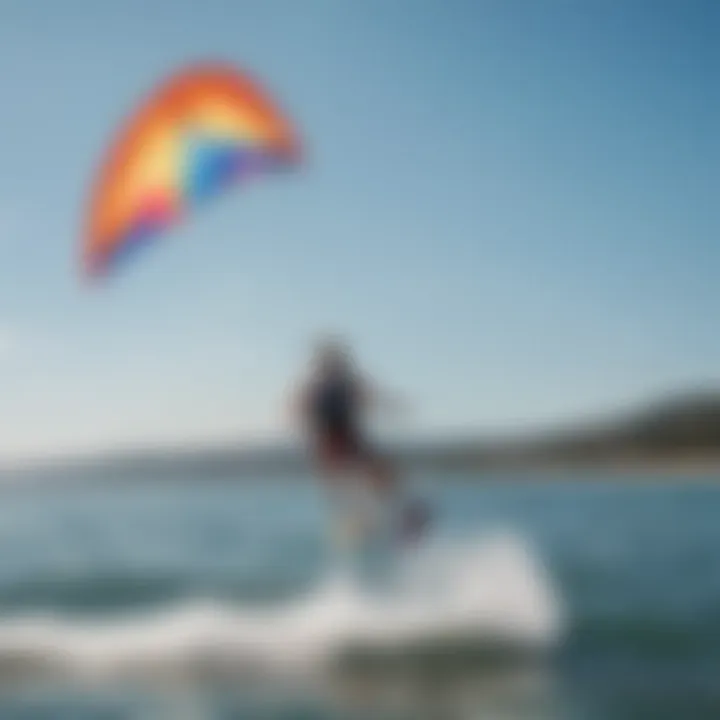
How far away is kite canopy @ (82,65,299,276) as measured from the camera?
2.54 m

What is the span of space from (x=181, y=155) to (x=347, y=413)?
64cm

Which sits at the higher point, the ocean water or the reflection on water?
the ocean water

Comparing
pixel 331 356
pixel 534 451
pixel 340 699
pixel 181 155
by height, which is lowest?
pixel 340 699

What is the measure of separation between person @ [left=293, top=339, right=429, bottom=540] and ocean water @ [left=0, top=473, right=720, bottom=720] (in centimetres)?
8

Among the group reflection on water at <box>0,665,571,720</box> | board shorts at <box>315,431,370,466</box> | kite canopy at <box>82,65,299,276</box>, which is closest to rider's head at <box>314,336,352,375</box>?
board shorts at <box>315,431,370,466</box>

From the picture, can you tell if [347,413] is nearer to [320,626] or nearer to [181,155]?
[320,626]

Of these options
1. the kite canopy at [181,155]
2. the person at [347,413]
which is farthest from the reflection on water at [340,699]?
the kite canopy at [181,155]

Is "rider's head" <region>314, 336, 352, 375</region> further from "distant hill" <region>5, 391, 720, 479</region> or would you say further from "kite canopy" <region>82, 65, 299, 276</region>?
"kite canopy" <region>82, 65, 299, 276</region>

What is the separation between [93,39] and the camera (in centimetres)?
266

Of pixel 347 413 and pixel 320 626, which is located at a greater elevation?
pixel 347 413

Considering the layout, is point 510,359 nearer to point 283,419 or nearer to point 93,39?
point 283,419

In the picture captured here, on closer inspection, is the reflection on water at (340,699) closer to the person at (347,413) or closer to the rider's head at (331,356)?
the person at (347,413)

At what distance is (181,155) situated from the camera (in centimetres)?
257

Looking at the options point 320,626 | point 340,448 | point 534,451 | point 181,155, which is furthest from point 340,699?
point 181,155
